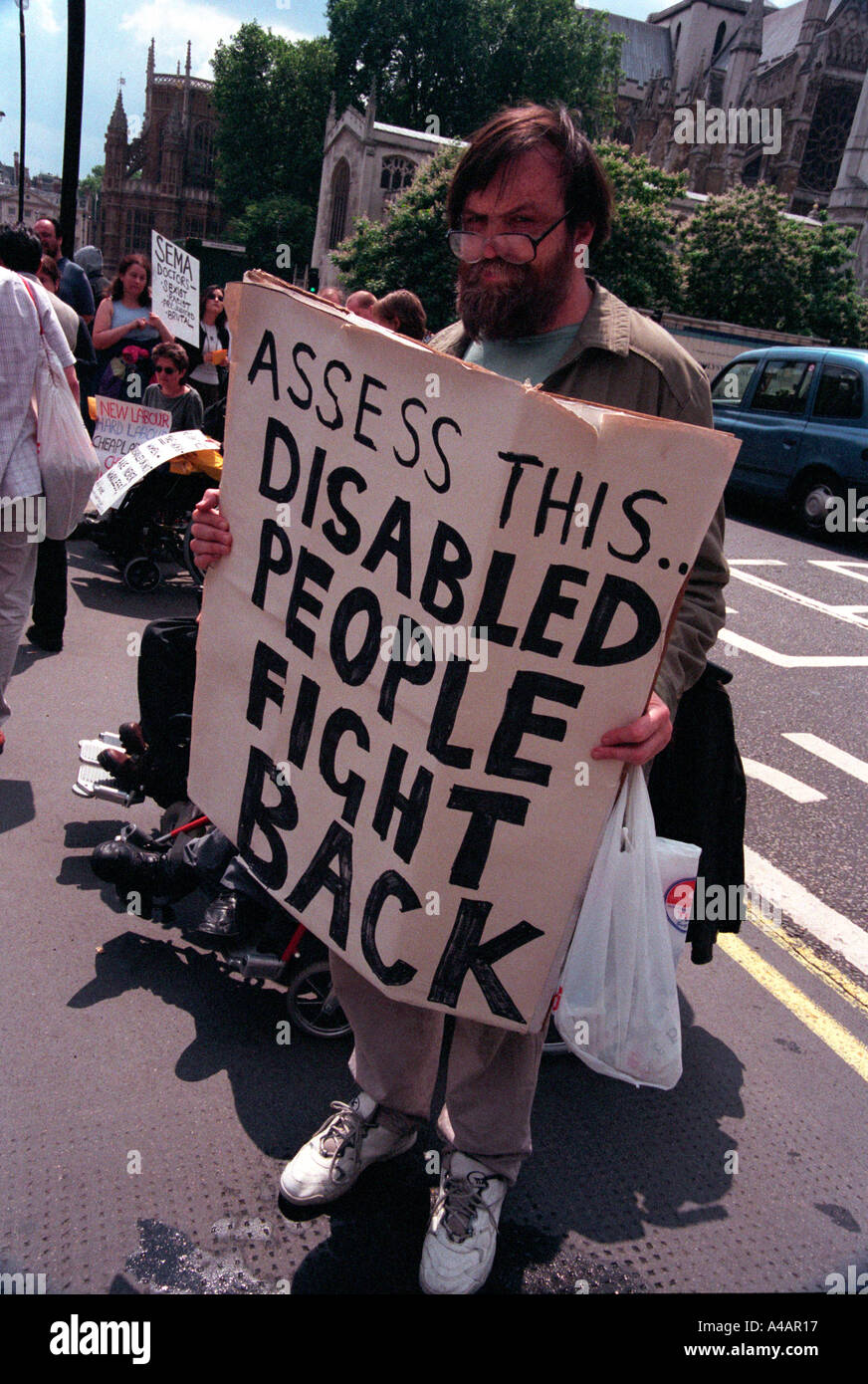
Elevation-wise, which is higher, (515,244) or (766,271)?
(766,271)

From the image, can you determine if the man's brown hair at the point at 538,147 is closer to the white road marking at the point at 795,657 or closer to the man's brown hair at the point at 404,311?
the man's brown hair at the point at 404,311

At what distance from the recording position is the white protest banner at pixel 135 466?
6.26 m

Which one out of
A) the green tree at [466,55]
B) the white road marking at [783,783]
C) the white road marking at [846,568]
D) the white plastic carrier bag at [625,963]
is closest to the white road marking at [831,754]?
→ the white road marking at [783,783]

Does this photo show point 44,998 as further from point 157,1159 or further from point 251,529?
point 251,529

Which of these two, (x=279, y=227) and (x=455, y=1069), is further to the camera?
(x=279, y=227)

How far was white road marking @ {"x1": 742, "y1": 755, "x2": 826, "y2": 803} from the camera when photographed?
5.05 metres

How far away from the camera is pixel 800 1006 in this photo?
10.7ft

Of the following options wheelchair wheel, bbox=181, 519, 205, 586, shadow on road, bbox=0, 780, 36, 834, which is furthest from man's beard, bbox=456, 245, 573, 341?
shadow on road, bbox=0, 780, 36, 834

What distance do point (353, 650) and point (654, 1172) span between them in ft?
5.07

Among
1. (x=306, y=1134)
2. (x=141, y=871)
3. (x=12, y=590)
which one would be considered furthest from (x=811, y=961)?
(x=12, y=590)

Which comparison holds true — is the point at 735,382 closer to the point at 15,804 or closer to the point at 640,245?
the point at 15,804

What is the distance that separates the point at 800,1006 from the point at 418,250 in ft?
104

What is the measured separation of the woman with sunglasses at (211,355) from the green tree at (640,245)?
21.6 m

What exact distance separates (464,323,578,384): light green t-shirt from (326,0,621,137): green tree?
52654 millimetres
